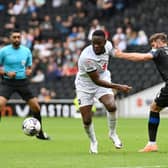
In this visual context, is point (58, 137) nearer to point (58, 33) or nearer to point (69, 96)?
point (69, 96)

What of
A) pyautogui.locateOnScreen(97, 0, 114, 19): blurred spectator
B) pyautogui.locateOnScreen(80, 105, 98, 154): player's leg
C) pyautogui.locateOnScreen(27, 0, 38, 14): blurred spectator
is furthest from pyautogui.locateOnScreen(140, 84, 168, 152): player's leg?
pyautogui.locateOnScreen(27, 0, 38, 14): blurred spectator

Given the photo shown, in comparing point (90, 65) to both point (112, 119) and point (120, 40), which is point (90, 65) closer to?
point (112, 119)

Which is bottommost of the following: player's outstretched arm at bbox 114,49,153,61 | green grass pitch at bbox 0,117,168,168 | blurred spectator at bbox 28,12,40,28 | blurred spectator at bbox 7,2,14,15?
green grass pitch at bbox 0,117,168,168

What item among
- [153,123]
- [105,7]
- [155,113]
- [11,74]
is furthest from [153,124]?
[105,7]

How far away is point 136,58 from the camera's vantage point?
1225cm

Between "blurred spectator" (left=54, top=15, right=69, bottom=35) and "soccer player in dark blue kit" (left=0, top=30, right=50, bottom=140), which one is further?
"blurred spectator" (left=54, top=15, right=69, bottom=35)

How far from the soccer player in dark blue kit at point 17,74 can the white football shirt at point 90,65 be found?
132 inches

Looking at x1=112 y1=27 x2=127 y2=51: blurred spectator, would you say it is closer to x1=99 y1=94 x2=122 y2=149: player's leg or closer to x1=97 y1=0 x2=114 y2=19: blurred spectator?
x1=97 y1=0 x2=114 y2=19: blurred spectator

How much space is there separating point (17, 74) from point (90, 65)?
4438mm

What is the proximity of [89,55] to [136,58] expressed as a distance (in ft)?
3.31

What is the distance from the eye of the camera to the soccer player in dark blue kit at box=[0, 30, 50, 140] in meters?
16.6

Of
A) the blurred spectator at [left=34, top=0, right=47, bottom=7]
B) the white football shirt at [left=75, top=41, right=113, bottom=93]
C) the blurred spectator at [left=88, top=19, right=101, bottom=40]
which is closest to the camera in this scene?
the white football shirt at [left=75, top=41, right=113, bottom=93]

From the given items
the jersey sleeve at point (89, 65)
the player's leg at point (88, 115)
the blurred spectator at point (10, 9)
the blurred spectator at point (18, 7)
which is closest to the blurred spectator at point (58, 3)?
the blurred spectator at point (18, 7)

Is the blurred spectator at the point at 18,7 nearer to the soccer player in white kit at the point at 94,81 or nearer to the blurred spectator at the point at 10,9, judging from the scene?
the blurred spectator at the point at 10,9
